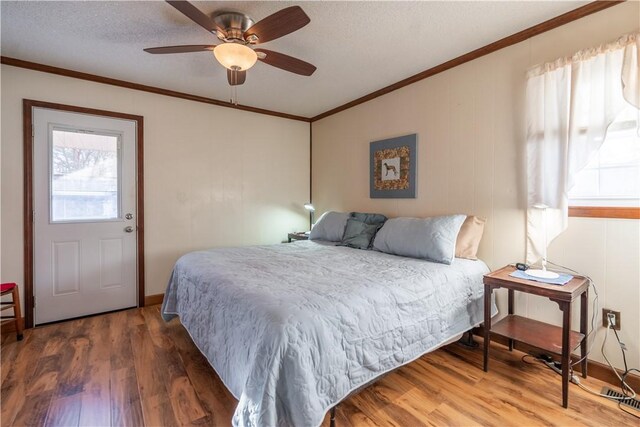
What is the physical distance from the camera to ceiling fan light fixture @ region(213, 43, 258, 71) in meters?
1.94

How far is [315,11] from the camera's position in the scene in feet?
6.53

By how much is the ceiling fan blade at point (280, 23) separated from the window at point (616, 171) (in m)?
2.00

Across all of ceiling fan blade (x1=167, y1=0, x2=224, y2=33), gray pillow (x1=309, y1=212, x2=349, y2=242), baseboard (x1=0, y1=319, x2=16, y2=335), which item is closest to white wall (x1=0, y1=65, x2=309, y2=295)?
baseboard (x1=0, y1=319, x2=16, y2=335)

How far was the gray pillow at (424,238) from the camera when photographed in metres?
2.33

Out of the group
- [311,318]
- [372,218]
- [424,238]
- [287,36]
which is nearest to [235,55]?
[287,36]

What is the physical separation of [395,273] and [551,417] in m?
1.08

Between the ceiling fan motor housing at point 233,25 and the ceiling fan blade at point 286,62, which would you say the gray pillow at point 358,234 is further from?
the ceiling fan motor housing at point 233,25

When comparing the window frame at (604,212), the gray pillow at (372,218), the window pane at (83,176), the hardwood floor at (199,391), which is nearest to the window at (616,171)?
the window frame at (604,212)

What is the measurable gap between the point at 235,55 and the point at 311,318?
1.70m

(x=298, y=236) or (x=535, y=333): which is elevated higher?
(x=298, y=236)

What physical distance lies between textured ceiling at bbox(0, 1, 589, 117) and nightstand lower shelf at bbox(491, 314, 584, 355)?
6.98 ft

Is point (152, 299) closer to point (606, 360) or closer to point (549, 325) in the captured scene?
point (549, 325)

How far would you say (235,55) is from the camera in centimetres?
196

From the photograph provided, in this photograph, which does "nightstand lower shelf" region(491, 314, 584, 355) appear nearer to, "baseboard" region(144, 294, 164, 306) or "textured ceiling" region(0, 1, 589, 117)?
"textured ceiling" region(0, 1, 589, 117)
